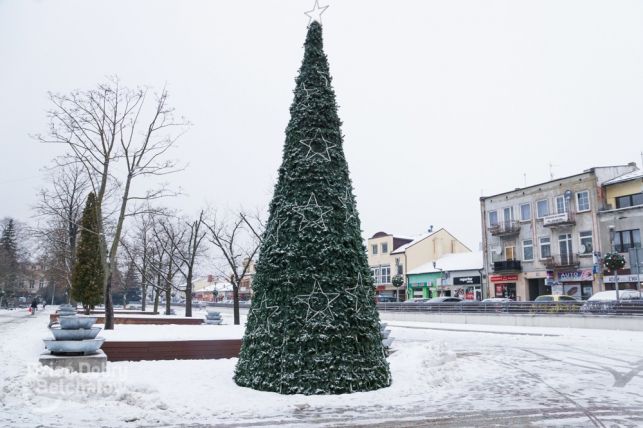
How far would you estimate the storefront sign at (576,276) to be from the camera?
1544 inches

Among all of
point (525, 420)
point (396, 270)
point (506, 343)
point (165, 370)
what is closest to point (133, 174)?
point (165, 370)

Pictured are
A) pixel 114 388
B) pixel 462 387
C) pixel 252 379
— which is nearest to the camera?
pixel 114 388

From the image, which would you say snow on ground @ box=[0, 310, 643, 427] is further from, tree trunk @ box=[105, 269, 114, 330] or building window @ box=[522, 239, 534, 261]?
building window @ box=[522, 239, 534, 261]

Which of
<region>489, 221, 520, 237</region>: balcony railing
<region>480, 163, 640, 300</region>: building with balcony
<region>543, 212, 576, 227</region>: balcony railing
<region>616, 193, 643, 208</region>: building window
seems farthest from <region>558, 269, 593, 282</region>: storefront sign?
<region>489, 221, 520, 237</region>: balcony railing

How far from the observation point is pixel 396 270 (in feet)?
202

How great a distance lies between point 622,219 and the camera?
37719 mm

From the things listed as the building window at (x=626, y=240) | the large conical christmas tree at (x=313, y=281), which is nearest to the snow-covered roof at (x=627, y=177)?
the building window at (x=626, y=240)

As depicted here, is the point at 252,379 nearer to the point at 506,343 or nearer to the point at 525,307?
the point at 506,343

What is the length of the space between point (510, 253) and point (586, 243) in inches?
295

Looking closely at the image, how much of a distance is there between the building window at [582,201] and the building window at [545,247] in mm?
3868

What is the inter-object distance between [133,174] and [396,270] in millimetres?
44586

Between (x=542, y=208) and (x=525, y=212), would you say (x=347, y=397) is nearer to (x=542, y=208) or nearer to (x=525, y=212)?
(x=542, y=208)

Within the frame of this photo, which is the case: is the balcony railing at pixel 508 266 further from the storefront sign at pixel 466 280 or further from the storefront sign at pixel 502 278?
the storefront sign at pixel 466 280

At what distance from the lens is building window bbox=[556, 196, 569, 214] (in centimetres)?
4159
